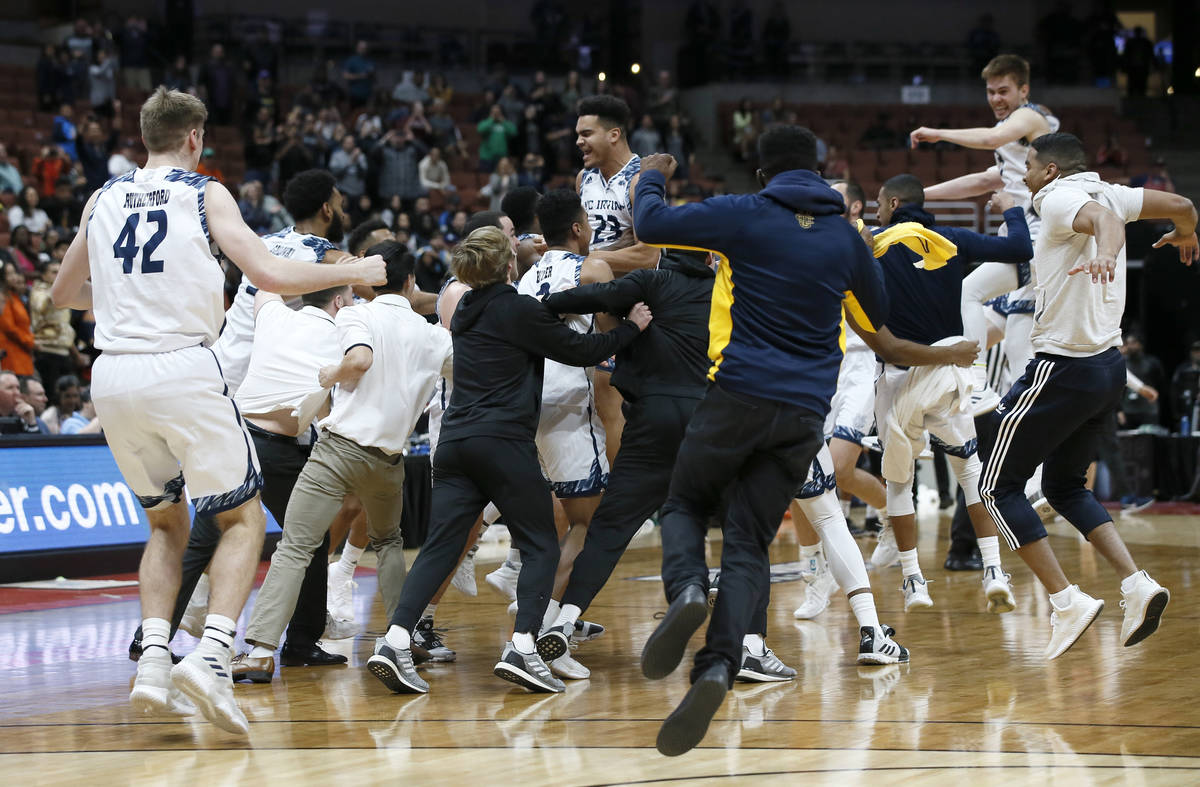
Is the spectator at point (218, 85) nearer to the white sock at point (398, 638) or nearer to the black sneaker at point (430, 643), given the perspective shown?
the black sneaker at point (430, 643)

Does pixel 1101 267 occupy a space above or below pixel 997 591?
above

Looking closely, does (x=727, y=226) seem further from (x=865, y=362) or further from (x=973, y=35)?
(x=973, y=35)

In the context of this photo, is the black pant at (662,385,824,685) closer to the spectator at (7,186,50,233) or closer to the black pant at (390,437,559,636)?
the black pant at (390,437,559,636)

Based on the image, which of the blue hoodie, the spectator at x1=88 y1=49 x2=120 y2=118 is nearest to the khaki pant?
the blue hoodie

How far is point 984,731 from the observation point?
4957mm

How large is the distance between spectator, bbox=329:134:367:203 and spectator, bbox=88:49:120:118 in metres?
3.27

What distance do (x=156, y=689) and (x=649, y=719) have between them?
1.78 metres

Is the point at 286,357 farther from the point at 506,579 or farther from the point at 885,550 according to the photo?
the point at 885,550

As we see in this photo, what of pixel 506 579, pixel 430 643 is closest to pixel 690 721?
pixel 430 643

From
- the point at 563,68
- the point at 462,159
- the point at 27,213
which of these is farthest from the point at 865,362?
the point at 563,68

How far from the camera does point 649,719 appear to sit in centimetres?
526

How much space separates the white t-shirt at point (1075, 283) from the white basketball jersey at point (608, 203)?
1.97 m

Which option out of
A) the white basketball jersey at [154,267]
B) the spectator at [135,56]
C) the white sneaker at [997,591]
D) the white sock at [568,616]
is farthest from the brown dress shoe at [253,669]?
the spectator at [135,56]

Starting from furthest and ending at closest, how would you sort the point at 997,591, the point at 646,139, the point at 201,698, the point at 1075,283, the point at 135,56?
the point at 646,139
the point at 135,56
the point at 997,591
the point at 1075,283
the point at 201,698
